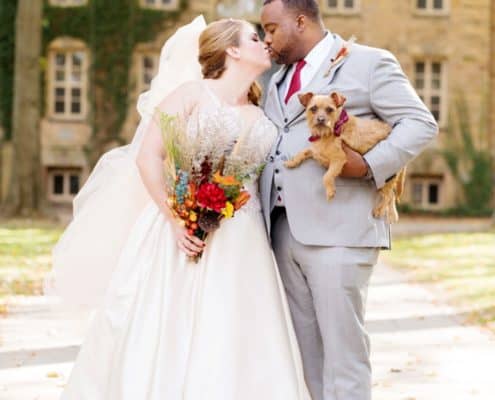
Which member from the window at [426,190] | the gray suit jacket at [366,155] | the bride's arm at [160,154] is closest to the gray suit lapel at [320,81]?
the gray suit jacket at [366,155]

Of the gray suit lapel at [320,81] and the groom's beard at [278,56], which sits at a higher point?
the groom's beard at [278,56]

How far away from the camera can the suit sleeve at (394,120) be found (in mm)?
4344

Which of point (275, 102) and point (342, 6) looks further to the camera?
point (342, 6)

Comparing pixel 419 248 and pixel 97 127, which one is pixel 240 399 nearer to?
pixel 419 248

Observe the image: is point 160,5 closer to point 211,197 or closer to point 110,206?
point 110,206

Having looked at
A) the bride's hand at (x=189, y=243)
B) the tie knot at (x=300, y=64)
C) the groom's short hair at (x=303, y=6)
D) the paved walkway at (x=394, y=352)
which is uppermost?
the groom's short hair at (x=303, y=6)

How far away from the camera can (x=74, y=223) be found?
561cm

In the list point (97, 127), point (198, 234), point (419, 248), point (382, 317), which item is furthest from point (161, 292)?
point (97, 127)

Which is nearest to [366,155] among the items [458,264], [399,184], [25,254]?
[399,184]

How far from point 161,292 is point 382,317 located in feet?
17.1

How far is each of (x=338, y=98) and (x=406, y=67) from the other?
25.7m

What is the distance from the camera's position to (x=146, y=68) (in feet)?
96.9

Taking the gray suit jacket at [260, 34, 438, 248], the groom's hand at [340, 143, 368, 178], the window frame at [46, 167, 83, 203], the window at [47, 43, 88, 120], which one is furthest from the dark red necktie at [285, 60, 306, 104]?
the window at [47, 43, 88, 120]

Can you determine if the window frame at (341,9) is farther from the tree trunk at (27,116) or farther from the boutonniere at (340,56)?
the boutonniere at (340,56)
